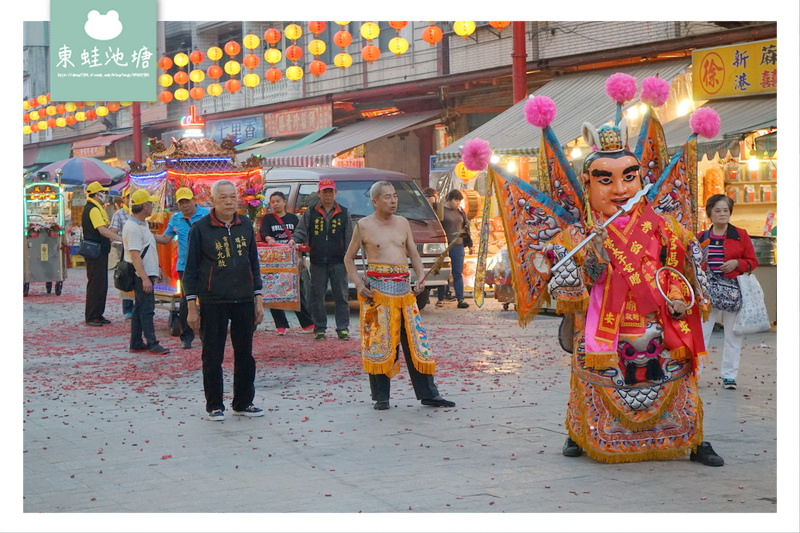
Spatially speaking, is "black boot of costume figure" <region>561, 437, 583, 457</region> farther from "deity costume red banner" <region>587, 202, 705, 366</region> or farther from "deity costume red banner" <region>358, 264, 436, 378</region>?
"deity costume red banner" <region>358, 264, 436, 378</region>

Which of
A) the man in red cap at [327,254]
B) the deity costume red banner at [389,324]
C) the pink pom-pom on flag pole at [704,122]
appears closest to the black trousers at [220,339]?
the deity costume red banner at [389,324]


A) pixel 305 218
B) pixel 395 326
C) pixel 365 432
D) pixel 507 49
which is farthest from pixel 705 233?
pixel 507 49

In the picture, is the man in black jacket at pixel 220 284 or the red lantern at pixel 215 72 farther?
the red lantern at pixel 215 72

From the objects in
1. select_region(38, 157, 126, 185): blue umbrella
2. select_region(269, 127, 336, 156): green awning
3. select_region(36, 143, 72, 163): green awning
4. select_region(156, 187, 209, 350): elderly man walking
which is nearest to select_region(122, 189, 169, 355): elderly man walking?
select_region(156, 187, 209, 350): elderly man walking

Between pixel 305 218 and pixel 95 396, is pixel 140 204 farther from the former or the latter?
pixel 95 396

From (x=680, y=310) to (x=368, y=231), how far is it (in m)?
2.70

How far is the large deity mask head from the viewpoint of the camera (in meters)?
6.28

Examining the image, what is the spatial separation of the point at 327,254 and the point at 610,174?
6188mm

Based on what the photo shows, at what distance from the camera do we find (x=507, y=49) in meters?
21.9

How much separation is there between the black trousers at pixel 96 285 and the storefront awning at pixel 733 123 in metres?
6.75

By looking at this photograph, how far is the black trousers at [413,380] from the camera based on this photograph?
8086mm

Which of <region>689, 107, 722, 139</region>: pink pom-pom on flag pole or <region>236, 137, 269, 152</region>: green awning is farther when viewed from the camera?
<region>236, 137, 269, 152</region>: green awning

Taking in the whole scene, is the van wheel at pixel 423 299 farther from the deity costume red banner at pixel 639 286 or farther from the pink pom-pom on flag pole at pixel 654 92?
the deity costume red banner at pixel 639 286
